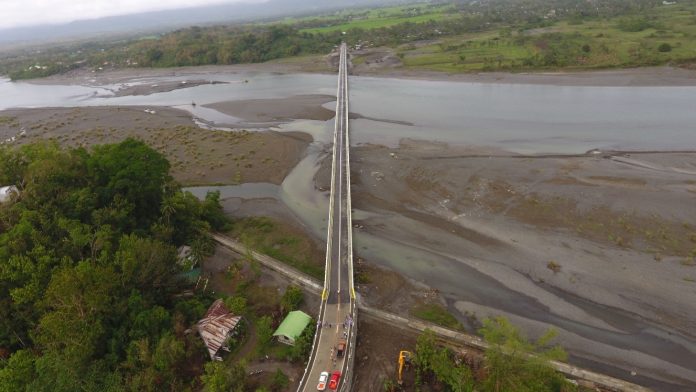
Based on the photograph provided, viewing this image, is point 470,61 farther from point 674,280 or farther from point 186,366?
point 186,366

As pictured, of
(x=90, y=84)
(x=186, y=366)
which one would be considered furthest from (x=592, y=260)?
(x=90, y=84)

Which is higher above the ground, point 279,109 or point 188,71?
point 188,71

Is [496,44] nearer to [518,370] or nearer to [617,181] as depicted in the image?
[617,181]

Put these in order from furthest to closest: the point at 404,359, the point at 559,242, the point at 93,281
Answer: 1. the point at 559,242
2. the point at 93,281
3. the point at 404,359

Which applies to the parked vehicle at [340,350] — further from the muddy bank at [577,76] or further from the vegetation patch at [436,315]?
the muddy bank at [577,76]

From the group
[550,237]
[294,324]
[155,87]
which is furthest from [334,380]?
[155,87]

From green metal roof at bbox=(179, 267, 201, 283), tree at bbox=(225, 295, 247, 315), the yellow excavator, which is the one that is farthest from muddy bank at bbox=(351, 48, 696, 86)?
tree at bbox=(225, 295, 247, 315)

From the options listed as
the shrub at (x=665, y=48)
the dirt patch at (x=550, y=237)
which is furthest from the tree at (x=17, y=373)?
the shrub at (x=665, y=48)
